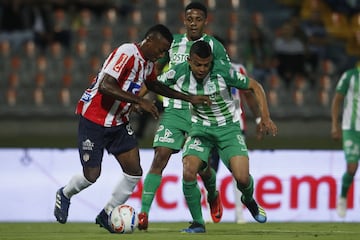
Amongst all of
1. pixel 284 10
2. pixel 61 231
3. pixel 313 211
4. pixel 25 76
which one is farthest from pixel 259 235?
pixel 284 10

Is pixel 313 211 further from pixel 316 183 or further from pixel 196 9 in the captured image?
pixel 196 9

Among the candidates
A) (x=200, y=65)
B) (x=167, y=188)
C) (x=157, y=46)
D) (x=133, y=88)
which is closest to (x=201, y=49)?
(x=200, y=65)

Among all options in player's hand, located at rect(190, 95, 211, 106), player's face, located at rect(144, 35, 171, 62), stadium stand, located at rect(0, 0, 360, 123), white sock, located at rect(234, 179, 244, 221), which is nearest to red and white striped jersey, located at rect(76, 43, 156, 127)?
player's face, located at rect(144, 35, 171, 62)

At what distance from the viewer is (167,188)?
49.3 feet

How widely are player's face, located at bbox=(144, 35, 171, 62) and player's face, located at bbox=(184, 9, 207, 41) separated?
2.52 feet

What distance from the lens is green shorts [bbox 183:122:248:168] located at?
1139cm

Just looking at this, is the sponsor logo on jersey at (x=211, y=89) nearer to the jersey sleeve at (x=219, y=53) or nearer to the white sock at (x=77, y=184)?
the jersey sleeve at (x=219, y=53)

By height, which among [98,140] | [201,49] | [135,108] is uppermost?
[201,49]

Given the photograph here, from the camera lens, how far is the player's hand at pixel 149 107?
1052 centimetres

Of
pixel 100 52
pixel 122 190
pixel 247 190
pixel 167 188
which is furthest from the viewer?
pixel 100 52

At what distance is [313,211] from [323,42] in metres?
7.93

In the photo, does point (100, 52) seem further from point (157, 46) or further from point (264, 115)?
point (264, 115)

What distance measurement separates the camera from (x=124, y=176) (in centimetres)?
1153

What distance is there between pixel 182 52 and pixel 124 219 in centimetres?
184
